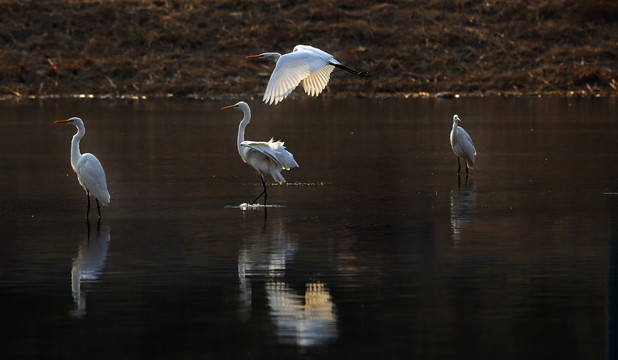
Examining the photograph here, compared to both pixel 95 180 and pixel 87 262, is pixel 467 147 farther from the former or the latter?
pixel 87 262

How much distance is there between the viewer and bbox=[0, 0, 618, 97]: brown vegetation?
37969 millimetres

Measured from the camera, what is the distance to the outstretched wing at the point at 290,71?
514 inches

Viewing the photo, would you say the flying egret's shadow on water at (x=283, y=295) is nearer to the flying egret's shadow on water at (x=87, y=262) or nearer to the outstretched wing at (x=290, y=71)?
the flying egret's shadow on water at (x=87, y=262)

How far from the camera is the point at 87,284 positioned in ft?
29.0

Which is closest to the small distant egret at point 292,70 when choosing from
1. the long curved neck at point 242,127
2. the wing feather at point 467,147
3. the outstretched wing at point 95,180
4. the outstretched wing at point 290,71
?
the outstretched wing at point 290,71

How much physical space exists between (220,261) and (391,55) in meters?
31.0

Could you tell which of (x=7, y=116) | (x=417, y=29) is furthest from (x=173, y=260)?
(x=417, y=29)

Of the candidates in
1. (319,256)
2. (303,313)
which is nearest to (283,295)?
(303,313)

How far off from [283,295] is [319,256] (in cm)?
158

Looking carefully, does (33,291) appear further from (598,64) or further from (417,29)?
(417,29)

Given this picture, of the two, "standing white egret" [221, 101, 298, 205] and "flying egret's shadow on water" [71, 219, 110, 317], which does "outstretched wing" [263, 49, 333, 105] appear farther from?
"flying egret's shadow on water" [71, 219, 110, 317]

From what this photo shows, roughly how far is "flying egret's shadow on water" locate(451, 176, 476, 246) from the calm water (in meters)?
0.07

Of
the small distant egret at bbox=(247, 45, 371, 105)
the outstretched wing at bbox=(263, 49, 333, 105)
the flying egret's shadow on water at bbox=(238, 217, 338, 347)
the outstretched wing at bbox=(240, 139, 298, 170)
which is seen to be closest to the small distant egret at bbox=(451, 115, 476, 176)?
the small distant egret at bbox=(247, 45, 371, 105)

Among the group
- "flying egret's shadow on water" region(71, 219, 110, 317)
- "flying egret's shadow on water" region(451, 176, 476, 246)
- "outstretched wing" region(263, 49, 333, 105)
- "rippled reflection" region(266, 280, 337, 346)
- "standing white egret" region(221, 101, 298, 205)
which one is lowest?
"rippled reflection" region(266, 280, 337, 346)
